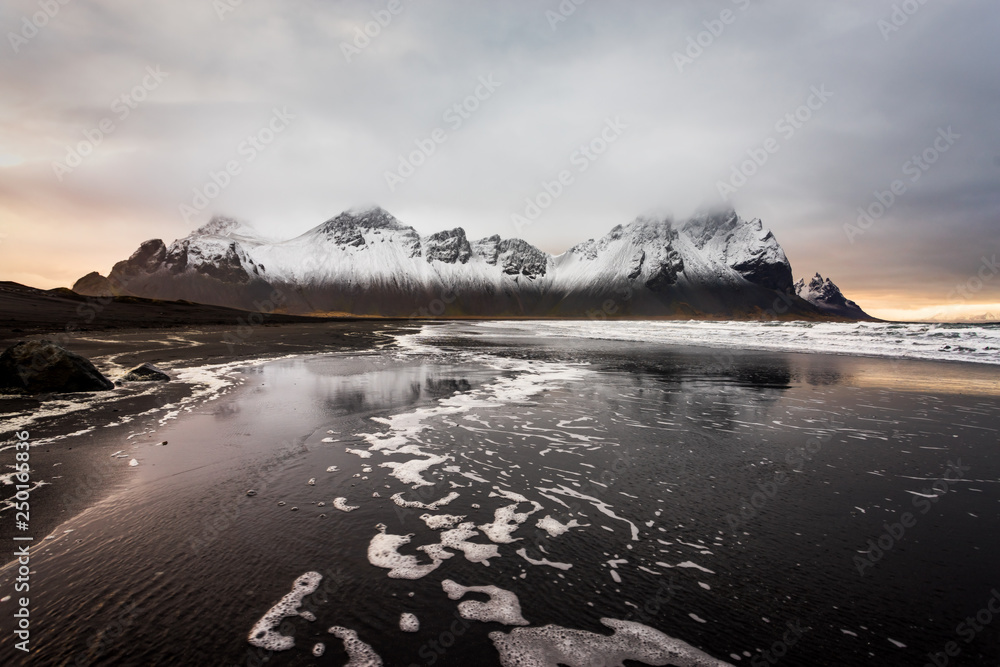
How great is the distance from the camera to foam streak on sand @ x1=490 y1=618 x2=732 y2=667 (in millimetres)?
3457

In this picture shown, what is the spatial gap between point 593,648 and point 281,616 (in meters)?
2.73

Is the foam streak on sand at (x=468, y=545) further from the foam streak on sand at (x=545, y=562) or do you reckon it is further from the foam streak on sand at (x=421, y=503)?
the foam streak on sand at (x=421, y=503)

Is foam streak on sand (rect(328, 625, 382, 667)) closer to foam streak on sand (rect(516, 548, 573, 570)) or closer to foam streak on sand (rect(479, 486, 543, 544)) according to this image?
foam streak on sand (rect(516, 548, 573, 570))

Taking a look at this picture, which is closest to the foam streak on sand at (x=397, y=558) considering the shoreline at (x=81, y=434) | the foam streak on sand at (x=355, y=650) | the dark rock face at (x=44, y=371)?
the foam streak on sand at (x=355, y=650)

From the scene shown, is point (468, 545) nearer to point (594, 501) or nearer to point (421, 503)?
point (421, 503)

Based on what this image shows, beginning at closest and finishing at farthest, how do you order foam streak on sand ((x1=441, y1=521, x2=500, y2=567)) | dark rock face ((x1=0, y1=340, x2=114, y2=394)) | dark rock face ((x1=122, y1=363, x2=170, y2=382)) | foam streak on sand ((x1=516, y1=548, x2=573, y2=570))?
foam streak on sand ((x1=516, y1=548, x2=573, y2=570))
foam streak on sand ((x1=441, y1=521, x2=500, y2=567))
dark rock face ((x1=0, y1=340, x2=114, y2=394))
dark rock face ((x1=122, y1=363, x2=170, y2=382))

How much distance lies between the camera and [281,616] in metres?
3.85

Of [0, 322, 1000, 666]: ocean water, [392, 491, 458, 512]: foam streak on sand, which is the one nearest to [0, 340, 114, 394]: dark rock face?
[0, 322, 1000, 666]: ocean water

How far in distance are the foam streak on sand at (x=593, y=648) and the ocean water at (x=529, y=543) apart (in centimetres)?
2

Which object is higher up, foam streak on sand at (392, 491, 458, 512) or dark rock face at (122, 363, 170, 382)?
dark rock face at (122, 363, 170, 382)

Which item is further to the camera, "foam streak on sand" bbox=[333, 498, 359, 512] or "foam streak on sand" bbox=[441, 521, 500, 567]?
"foam streak on sand" bbox=[333, 498, 359, 512]

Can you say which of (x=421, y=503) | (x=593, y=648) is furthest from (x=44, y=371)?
(x=593, y=648)

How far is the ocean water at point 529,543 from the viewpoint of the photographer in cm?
362

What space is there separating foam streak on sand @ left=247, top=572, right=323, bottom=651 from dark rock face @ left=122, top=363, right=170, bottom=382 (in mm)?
15601
